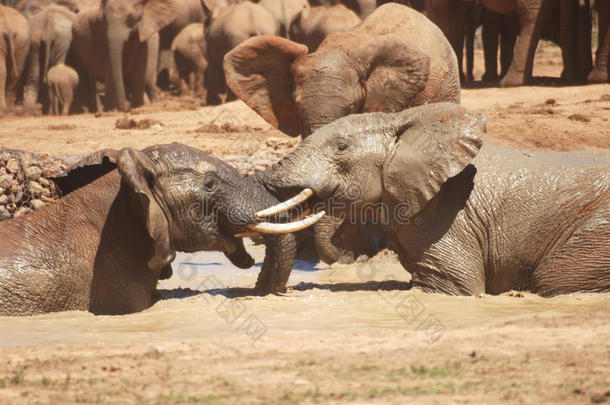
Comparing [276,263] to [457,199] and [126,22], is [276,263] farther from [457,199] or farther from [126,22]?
[126,22]

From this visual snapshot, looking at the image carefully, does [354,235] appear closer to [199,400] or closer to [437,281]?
[437,281]

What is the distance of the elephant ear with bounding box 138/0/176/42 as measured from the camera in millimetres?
21984

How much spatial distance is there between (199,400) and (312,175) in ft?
9.34

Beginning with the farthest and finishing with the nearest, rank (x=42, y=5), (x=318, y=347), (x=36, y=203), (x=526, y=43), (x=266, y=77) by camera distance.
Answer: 1. (x=42, y=5)
2. (x=526, y=43)
3. (x=266, y=77)
4. (x=36, y=203)
5. (x=318, y=347)

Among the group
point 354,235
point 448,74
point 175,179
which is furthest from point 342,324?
point 448,74

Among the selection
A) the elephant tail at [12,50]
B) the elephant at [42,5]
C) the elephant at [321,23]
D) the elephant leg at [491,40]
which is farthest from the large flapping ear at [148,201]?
the elephant at [42,5]

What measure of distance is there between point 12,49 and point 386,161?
17.1 m

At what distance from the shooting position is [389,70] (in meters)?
10.5

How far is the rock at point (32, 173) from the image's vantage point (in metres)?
9.28

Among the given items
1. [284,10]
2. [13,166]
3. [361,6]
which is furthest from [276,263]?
[284,10]

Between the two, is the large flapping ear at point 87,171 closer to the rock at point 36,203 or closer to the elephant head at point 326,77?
the rock at point 36,203

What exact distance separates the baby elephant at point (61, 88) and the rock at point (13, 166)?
13.2 meters

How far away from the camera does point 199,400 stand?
13.6ft

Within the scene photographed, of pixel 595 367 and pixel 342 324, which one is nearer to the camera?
pixel 595 367
